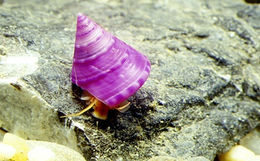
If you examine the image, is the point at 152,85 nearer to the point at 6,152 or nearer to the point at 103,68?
the point at 103,68

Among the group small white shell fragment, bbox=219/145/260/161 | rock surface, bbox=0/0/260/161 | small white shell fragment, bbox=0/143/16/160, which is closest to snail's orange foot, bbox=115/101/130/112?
rock surface, bbox=0/0/260/161

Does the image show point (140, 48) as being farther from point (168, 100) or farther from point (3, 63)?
point (3, 63)

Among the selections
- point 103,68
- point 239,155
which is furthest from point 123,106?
point 239,155

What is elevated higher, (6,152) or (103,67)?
(103,67)

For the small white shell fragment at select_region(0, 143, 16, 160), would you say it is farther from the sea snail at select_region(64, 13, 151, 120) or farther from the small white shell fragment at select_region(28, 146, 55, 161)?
the sea snail at select_region(64, 13, 151, 120)

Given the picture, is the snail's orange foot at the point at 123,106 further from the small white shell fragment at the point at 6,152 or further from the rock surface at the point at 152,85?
the small white shell fragment at the point at 6,152

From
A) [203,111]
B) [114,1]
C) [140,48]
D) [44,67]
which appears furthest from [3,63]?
[114,1]
